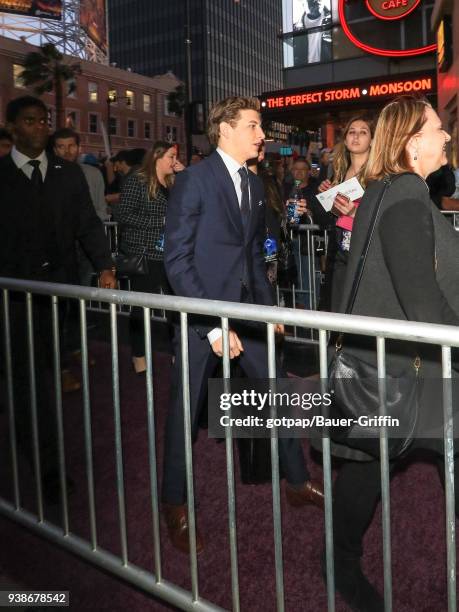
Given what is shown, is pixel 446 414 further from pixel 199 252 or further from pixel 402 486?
pixel 402 486

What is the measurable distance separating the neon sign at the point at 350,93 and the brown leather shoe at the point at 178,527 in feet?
75.7

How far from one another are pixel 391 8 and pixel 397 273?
2587cm

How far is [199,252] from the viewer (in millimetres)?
3318

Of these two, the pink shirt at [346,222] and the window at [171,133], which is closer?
the pink shirt at [346,222]

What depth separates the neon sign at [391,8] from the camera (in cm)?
2505

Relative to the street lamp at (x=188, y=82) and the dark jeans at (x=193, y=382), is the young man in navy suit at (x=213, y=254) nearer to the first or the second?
the dark jeans at (x=193, y=382)

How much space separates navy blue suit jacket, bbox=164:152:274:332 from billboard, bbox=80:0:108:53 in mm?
63240

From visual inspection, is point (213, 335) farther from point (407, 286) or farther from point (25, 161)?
point (25, 161)

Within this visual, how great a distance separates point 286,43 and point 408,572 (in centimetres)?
3006

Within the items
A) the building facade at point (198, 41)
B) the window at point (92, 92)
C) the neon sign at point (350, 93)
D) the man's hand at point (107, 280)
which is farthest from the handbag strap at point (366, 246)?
the building facade at point (198, 41)

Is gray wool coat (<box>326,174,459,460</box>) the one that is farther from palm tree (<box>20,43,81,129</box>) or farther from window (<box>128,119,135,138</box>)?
window (<box>128,119,135,138</box>)

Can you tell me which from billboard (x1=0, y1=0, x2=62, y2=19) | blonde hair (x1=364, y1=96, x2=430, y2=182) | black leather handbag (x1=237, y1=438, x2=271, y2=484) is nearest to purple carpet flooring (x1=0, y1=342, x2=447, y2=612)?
black leather handbag (x1=237, y1=438, x2=271, y2=484)

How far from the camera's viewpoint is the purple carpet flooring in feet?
9.84

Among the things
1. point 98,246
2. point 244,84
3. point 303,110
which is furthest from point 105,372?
point 244,84
